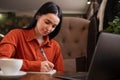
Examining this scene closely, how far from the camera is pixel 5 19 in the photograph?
902 cm

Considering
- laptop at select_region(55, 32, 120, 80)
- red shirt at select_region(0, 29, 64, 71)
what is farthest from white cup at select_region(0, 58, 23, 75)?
red shirt at select_region(0, 29, 64, 71)

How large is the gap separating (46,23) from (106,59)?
0.78 metres

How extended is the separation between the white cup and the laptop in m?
0.26

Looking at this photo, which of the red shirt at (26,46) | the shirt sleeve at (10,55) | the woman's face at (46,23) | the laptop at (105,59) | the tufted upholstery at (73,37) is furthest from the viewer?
the tufted upholstery at (73,37)

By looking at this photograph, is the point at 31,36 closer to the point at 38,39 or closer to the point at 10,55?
the point at 38,39

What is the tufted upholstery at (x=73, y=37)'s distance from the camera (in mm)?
2348

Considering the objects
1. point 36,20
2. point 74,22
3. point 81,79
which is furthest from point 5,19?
point 81,79

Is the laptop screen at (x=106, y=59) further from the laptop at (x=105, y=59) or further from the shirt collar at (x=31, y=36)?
the shirt collar at (x=31, y=36)

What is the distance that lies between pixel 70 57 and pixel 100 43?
147cm

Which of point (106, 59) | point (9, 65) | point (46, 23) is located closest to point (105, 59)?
point (106, 59)

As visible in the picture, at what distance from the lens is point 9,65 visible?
91 centimetres

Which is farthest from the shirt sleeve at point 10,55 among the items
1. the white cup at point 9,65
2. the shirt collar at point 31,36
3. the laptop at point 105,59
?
the laptop at point 105,59

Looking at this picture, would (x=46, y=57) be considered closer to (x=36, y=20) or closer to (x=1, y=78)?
(x=36, y=20)

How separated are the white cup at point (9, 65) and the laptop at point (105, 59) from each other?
0.86 feet
